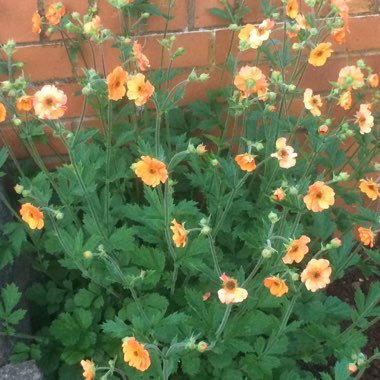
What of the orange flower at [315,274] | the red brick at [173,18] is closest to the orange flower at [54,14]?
the red brick at [173,18]

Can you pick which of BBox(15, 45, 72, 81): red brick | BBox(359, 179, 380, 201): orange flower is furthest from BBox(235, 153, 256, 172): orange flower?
BBox(15, 45, 72, 81): red brick

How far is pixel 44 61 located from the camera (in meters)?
1.87

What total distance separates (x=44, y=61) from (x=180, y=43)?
415 millimetres

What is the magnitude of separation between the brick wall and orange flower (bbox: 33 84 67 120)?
59cm

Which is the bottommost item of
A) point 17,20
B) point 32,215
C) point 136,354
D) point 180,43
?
point 136,354

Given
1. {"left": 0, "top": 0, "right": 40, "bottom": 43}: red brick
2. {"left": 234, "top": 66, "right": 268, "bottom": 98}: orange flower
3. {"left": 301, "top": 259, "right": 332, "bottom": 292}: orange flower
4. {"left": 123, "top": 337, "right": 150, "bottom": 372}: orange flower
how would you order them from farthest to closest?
{"left": 0, "top": 0, "right": 40, "bottom": 43}: red brick → {"left": 234, "top": 66, "right": 268, "bottom": 98}: orange flower → {"left": 301, "top": 259, "right": 332, "bottom": 292}: orange flower → {"left": 123, "top": 337, "right": 150, "bottom": 372}: orange flower

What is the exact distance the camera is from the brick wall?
1799mm

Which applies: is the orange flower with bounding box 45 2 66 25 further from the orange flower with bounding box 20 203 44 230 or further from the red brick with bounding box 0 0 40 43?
the orange flower with bounding box 20 203 44 230

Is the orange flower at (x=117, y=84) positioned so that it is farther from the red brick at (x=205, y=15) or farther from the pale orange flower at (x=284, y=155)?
the red brick at (x=205, y=15)

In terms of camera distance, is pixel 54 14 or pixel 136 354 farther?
pixel 54 14

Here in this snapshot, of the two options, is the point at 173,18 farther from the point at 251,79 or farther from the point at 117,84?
the point at 117,84

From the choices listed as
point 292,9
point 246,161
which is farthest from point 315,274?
point 292,9

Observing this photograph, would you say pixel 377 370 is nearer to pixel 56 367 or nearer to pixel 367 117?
pixel 367 117

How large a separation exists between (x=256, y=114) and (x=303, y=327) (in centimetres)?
64
